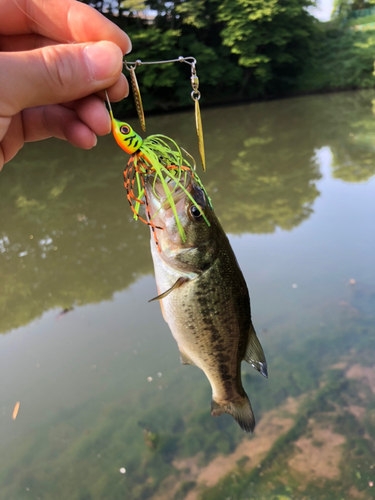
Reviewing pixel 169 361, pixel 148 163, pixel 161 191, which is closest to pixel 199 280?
pixel 161 191

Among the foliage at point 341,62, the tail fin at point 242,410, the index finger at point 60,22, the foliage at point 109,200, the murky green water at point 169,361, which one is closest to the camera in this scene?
the index finger at point 60,22

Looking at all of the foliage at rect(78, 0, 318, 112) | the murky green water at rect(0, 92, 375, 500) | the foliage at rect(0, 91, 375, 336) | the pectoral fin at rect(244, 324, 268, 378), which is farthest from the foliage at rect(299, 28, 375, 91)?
the pectoral fin at rect(244, 324, 268, 378)

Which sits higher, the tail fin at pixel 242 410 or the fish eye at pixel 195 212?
the fish eye at pixel 195 212

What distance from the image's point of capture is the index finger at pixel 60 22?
4.84 ft

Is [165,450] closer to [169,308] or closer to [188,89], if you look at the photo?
[169,308]

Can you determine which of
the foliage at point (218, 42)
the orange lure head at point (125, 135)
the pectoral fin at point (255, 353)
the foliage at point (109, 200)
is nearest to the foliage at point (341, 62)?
the foliage at point (218, 42)

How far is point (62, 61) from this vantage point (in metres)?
1.36

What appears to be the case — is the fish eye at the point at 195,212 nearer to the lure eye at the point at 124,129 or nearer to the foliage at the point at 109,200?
the lure eye at the point at 124,129

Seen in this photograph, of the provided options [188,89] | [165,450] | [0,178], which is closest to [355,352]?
[165,450]

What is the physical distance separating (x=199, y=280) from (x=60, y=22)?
1299 mm

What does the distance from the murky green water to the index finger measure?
2.86 metres

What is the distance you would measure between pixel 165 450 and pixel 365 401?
5.89 feet

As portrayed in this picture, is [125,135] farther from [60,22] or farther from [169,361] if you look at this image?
[169,361]

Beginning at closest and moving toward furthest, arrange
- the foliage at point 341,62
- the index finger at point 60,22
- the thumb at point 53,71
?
the thumb at point 53,71 → the index finger at point 60,22 → the foliage at point 341,62
